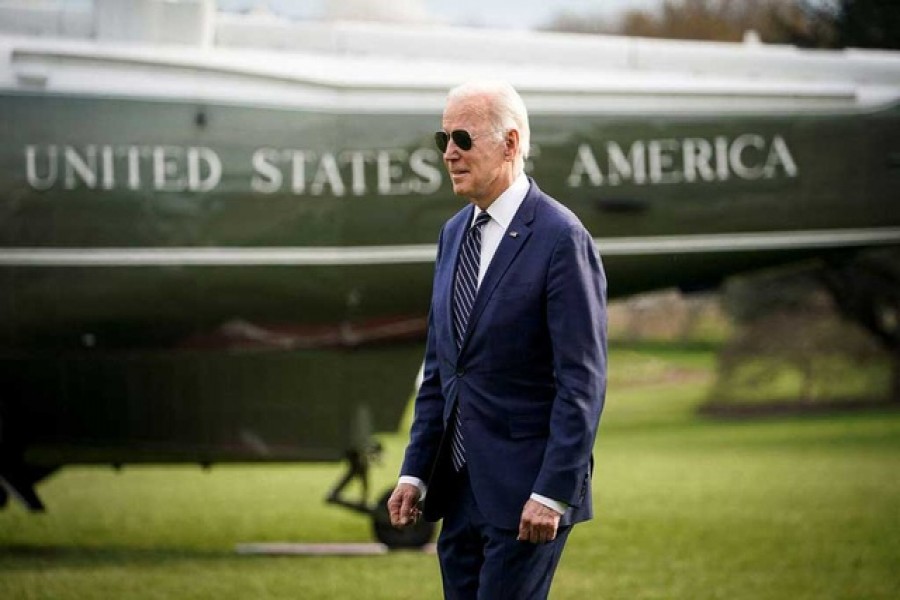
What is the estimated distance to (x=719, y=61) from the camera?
31.1 feet

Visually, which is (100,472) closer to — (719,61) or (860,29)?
(719,61)

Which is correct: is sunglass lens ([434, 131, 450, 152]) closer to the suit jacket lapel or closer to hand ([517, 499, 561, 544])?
the suit jacket lapel

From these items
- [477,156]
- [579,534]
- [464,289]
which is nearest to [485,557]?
[464,289]

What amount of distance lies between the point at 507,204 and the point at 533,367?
1.35 ft

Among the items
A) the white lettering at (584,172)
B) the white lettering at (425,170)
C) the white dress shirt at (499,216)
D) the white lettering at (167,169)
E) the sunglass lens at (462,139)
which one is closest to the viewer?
the sunglass lens at (462,139)

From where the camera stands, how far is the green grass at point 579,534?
26.5ft

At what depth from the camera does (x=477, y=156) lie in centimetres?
409

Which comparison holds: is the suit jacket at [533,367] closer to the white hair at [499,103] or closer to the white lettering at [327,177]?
the white hair at [499,103]

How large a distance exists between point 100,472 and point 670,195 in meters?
8.12

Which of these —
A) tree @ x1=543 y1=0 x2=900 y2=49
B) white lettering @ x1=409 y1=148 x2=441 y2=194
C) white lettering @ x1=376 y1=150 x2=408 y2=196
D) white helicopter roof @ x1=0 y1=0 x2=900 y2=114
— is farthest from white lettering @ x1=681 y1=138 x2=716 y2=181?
tree @ x1=543 y1=0 x2=900 y2=49

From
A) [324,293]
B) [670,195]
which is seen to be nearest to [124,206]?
[324,293]

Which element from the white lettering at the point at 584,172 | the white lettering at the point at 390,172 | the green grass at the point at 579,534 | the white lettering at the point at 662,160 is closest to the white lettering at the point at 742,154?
the white lettering at the point at 662,160

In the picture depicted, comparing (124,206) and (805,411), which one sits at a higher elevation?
(124,206)

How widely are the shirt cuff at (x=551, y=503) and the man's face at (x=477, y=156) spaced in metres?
0.75
